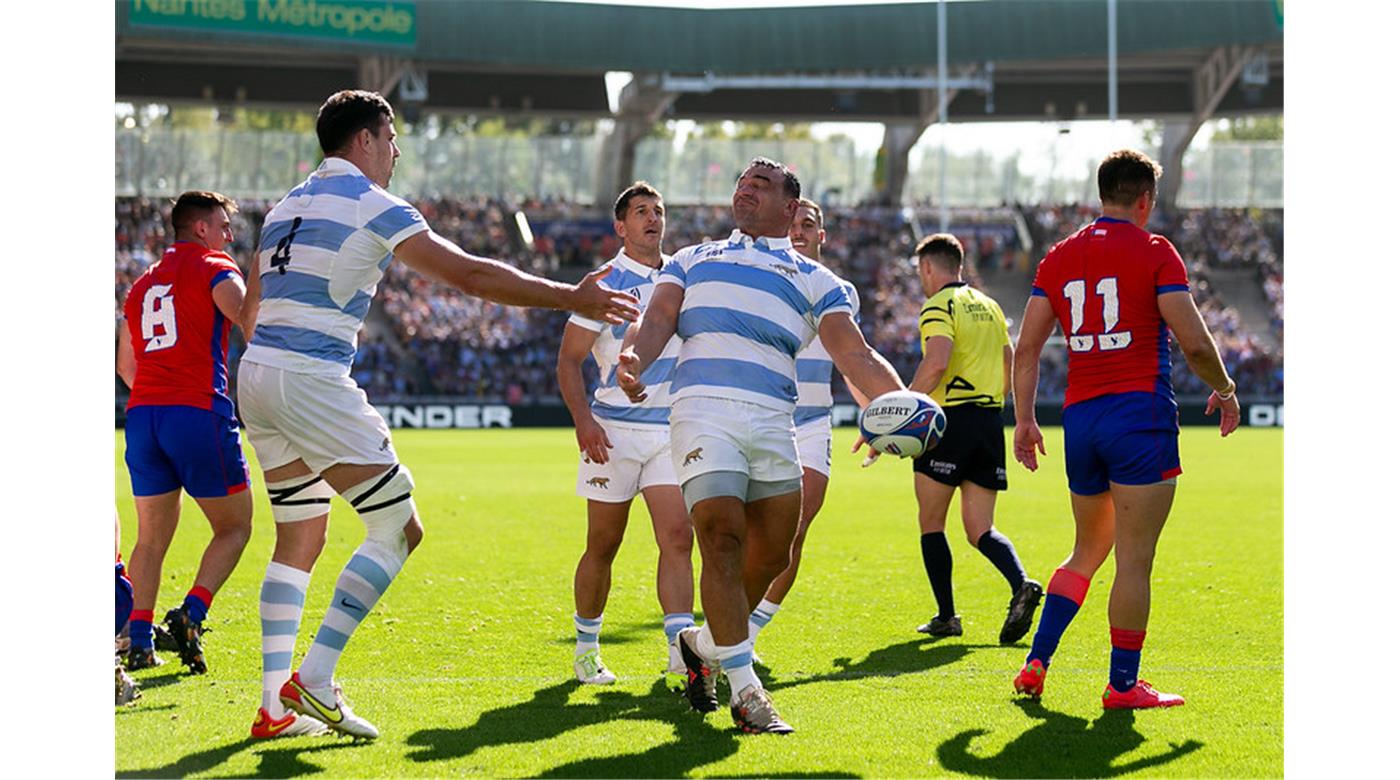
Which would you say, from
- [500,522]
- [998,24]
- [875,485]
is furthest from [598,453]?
[998,24]

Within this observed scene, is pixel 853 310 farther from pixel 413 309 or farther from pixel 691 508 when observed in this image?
pixel 413 309

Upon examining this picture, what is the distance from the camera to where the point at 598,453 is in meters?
6.85

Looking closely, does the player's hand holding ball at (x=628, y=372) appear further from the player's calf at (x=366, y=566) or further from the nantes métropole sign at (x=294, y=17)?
→ the nantes métropole sign at (x=294, y=17)

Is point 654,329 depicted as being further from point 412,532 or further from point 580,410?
point 412,532

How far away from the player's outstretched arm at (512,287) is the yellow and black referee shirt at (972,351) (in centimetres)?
363

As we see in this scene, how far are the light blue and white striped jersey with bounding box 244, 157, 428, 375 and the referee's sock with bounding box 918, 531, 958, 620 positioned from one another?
13.3ft

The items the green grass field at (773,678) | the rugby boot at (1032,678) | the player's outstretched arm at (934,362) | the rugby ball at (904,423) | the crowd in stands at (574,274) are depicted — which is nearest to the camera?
the green grass field at (773,678)

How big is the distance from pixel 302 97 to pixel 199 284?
134ft

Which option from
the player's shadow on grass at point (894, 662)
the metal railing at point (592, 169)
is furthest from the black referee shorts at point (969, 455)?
the metal railing at point (592, 169)

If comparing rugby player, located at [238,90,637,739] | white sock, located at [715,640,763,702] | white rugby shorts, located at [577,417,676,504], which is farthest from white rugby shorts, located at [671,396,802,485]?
white rugby shorts, located at [577,417,676,504]

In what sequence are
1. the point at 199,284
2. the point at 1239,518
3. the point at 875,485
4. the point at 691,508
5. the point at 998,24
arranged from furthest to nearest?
the point at 998,24, the point at 875,485, the point at 1239,518, the point at 199,284, the point at 691,508

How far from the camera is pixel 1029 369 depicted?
6.75m

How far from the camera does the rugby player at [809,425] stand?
7.89 m

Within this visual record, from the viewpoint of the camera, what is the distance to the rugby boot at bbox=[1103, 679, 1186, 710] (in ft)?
21.2
